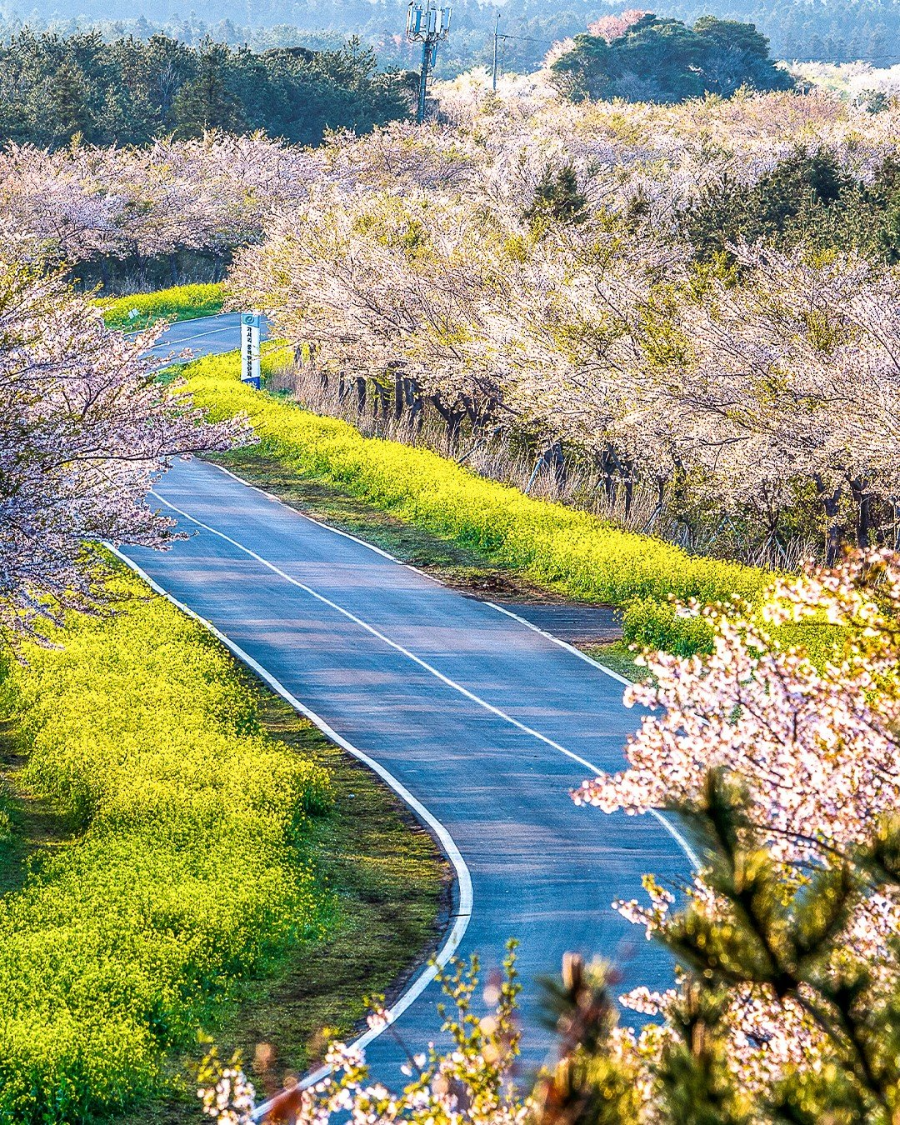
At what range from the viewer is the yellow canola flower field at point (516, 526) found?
2617cm

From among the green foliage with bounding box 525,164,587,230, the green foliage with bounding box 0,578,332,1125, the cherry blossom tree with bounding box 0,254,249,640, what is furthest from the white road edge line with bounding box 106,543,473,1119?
the green foliage with bounding box 525,164,587,230

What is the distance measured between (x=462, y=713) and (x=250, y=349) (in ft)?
101

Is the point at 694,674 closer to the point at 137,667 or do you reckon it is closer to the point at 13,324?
the point at 13,324

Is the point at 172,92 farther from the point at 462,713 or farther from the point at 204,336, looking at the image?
the point at 462,713

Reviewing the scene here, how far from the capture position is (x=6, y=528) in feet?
48.0

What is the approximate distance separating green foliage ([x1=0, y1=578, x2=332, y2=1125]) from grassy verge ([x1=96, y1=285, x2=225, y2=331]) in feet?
143

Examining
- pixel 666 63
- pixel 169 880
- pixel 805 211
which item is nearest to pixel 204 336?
pixel 805 211

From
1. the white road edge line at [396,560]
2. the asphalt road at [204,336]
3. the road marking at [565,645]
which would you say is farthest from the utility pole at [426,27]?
the road marking at [565,645]

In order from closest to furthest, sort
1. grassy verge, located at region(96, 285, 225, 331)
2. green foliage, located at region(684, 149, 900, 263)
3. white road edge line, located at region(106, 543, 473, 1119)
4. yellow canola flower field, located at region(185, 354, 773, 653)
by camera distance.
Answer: white road edge line, located at region(106, 543, 473, 1119) → yellow canola flower field, located at region(185, 354, 773, 653) → green foliage, located at region(684, 149, 900, 263) → grassy verge, located at region(96, 285, 225, 331)

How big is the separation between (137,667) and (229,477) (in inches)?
779

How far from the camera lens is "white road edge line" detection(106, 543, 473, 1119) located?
1230cm

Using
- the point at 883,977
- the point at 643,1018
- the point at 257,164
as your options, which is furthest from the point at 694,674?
the point at 257,164

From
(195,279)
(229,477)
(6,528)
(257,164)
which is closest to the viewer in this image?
(6,528)

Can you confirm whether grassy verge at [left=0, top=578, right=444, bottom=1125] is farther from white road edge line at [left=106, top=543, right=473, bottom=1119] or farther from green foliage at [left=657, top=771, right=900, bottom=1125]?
green foliage at [left=657, top=771, right=900, bottom=1125]
